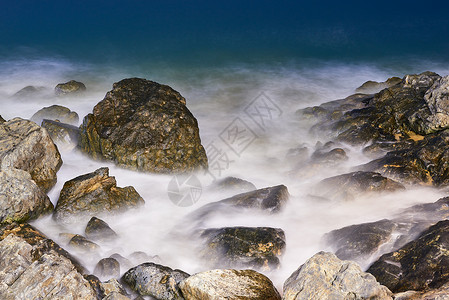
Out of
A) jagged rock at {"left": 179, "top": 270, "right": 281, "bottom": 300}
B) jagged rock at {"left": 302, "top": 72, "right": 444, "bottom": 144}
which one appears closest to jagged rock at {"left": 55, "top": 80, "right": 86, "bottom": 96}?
jagged rock at {"left": 302, "top": 72, "right": 444, "bottom": 144}

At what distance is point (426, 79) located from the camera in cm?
1074

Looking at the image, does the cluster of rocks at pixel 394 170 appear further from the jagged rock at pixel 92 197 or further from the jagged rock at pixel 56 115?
the jagged rock at pixel 56 115

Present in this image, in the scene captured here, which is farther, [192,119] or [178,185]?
[192,119]

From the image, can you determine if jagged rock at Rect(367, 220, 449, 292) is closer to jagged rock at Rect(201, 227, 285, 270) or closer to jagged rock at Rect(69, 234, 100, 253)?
jagged rock at Rect(201, 227, 285, 270)

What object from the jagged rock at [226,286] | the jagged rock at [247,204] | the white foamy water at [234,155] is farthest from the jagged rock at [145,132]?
the jagged rock at [226,286]

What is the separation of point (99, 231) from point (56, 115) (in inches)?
221

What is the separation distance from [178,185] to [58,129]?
10.8ft

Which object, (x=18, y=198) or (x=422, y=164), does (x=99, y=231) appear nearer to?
(x=18, y=198)

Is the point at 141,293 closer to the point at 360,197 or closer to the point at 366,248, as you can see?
the point at 366,248

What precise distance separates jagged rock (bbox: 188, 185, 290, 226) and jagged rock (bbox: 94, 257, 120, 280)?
1.79 m

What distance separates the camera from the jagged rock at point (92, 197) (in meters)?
7.57

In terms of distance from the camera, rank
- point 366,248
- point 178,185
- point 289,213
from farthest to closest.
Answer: point 178,185, point 289,213, point 366,248

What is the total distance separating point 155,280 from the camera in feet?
18.6

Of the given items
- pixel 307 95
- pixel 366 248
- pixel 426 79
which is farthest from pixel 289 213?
pixel 307 95
